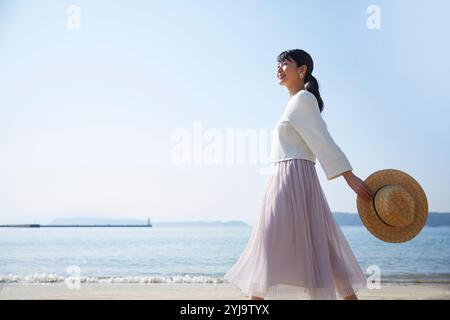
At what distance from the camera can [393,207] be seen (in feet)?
8.52

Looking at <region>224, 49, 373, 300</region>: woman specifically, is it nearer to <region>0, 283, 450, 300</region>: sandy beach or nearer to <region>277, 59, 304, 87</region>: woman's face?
<region>277, 59, 304, 87</region>: woman's face

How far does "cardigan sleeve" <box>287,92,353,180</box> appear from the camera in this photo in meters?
2.64

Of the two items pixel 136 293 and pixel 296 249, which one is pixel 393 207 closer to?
pixel 296 249

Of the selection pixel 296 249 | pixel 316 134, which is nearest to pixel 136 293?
pixel 296 249

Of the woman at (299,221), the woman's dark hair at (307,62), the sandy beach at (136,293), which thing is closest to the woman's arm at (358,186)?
the woman at (299,221)

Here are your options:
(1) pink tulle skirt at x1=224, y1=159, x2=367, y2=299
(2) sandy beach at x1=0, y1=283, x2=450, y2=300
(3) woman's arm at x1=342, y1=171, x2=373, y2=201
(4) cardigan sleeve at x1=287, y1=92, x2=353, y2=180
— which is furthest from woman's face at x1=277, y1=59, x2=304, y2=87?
(2) sandy beach at x1=0, y1=283, x2=450, y2=300

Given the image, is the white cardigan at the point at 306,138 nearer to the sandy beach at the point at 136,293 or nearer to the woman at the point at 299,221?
the woman at the point at 299,221

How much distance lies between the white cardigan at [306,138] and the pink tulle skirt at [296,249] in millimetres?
59

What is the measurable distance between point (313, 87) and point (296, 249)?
84 centimetres

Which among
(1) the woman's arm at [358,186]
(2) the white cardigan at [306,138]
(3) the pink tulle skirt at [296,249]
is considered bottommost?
(3) the pink tulle skirt at [296,249]

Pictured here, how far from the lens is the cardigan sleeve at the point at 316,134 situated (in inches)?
104
